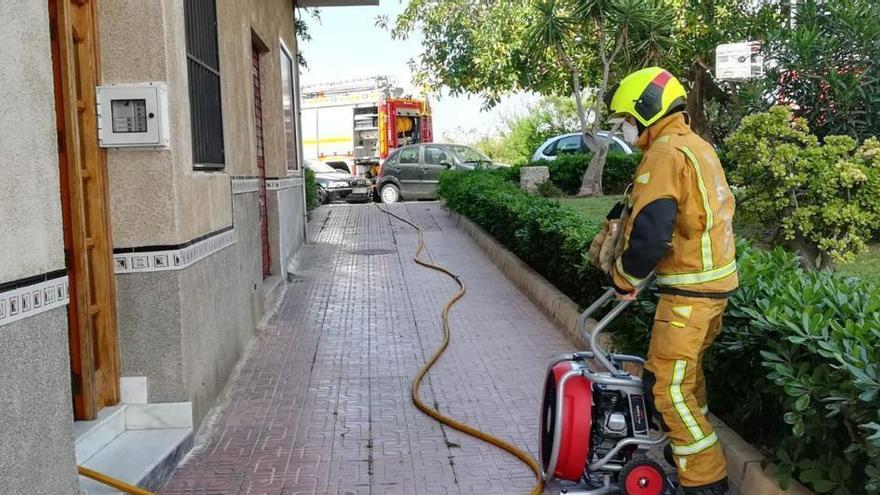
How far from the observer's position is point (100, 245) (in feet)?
15.1

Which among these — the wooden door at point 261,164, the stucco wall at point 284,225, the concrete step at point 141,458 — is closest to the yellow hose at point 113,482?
the concrete step at point 141,458

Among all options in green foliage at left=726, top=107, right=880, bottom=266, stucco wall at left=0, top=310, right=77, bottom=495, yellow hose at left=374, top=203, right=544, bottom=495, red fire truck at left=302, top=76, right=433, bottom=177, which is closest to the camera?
stucco wall at left=0, top=310, right=77, bottom=495

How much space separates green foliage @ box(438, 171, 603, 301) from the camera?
7.43 m

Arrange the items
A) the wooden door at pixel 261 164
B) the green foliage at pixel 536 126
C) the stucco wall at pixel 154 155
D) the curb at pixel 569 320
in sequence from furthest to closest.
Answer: the green foliage at pixel 536 126, the wooden door at pixel 261 164, the stucco wall at pixel 154 155, the curb at pixel 569 320

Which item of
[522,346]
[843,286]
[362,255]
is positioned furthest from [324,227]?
[843,286]

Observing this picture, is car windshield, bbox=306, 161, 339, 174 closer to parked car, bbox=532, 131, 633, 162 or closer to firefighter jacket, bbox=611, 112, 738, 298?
parked car, bbox=532, 131, 633, 162

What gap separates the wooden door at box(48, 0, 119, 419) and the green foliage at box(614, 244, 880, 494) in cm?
321

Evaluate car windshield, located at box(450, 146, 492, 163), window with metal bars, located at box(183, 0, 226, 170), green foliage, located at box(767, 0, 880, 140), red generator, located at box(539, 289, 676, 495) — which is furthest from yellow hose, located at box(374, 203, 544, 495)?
car windshield, located at box(450, 146, 492, 163)

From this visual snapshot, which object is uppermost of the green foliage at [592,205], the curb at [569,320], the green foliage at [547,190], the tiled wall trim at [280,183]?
the tiled wall trim at [280,183]

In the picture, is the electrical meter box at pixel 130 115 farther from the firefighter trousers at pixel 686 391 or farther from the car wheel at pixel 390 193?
the car wheel at pixel 390 193

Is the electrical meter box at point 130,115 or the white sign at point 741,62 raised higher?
the white sign at point 741,62

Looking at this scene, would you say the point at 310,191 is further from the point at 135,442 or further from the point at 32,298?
the point at 32,298

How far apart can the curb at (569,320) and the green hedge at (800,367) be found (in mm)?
92

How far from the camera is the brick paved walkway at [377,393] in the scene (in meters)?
4.57
